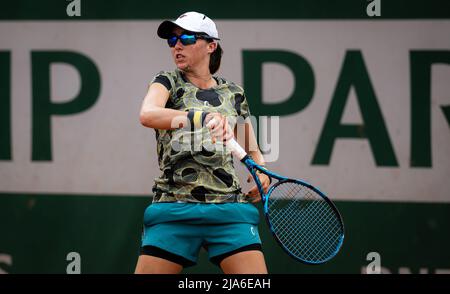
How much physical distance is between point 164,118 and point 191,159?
24cm

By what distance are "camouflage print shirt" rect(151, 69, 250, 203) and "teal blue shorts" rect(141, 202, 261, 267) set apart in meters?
0.04

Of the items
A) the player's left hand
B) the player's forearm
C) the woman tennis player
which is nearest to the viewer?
the player's forearm

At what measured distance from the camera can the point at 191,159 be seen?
11.7ft

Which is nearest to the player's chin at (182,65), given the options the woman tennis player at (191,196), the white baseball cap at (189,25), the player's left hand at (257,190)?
the woman tennis player at (191,196)

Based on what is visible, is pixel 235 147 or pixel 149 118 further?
pixel 235 147

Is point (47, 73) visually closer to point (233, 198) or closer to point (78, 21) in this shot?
point (78, 21)

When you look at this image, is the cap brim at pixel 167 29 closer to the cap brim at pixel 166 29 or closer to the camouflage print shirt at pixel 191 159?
the cap brim at pixel 166 29

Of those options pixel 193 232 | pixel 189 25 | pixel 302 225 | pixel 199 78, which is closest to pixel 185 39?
pixel 189 25

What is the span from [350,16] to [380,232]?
124 centimetres

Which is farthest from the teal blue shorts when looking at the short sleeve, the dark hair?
the dark hair

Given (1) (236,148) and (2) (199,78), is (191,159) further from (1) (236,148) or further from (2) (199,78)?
(2) (199,78)

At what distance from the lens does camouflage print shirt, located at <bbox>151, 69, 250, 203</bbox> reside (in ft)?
11.6

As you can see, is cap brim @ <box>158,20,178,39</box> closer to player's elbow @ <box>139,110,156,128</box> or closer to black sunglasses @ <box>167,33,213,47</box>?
black sunglasses @ <box>167,33,213,47</box>

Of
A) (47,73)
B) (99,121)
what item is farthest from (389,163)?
(47,73)
